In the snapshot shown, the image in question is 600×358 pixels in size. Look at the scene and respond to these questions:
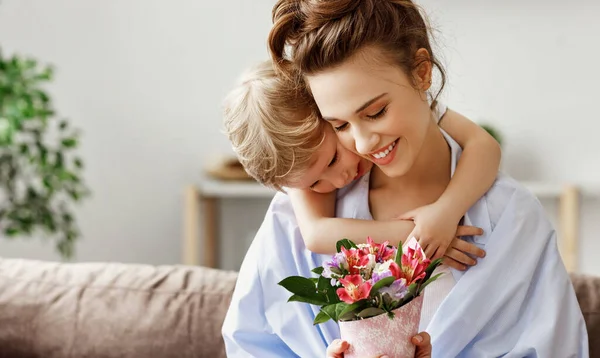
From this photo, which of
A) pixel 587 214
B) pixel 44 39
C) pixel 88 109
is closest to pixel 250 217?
pixel 88 109

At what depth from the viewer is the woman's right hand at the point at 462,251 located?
159 cm

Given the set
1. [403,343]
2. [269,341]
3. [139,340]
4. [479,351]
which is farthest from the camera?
[139,340]

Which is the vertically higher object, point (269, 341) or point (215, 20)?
point (215, 20)

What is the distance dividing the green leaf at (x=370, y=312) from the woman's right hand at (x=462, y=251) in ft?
1.26

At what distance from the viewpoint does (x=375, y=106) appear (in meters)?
1.44

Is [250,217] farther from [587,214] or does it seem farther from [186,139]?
[587,214]

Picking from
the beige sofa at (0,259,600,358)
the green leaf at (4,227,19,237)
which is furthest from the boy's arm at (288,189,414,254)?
the green leaf at (4,227,19,237)

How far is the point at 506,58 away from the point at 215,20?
1.52 m

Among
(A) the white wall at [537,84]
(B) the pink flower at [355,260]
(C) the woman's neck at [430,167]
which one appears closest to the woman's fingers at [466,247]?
(C) the woman's neck at [430,167]

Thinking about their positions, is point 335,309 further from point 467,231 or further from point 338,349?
point 467,231

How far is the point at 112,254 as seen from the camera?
4512 mm

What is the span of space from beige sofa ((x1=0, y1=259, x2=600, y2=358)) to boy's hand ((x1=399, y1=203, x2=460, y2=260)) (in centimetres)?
56

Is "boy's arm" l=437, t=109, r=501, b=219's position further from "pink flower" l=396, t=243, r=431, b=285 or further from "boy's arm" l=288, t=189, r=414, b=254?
"pink flower" l=396, t=243, r=431, b=285

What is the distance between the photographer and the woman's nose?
145 cm
